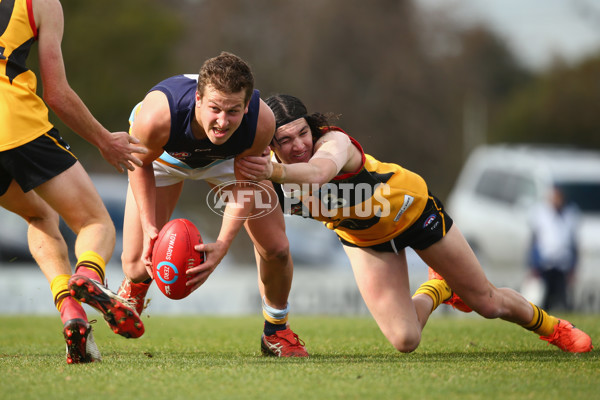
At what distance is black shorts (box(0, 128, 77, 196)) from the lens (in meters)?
4.45

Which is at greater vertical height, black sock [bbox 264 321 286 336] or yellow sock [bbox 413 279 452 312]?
yellow sock [bbox 413 279 452 312]

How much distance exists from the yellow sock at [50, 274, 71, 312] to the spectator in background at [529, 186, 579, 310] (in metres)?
8.42

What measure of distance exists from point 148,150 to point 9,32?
1037 mm

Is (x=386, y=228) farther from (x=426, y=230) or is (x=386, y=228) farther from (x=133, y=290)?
(x=133, y=290)

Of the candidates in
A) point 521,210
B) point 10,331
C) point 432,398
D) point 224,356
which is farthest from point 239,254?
point 432,398

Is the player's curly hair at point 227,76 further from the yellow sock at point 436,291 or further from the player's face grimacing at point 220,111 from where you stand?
the yellow sock at point 436,291

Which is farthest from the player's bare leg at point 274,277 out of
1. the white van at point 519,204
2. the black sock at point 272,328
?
the white van at point 519,204

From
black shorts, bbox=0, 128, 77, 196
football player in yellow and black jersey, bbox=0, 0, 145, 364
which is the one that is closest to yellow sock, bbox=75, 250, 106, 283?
football player in yellow and black jersey, bbox=0, 0, 145, 364

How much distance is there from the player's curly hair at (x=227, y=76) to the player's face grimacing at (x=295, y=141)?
481 millimetres

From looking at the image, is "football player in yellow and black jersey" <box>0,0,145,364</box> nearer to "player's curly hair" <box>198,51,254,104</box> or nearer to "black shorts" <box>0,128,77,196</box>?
"black shorts" <box>0,128,77,196</box>

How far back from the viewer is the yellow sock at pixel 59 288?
4721 millimetres

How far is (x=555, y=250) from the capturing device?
38.1 ft

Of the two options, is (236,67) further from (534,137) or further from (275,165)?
(534,137)

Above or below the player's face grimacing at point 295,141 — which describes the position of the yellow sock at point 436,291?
below
